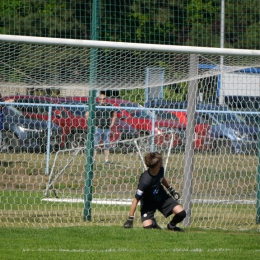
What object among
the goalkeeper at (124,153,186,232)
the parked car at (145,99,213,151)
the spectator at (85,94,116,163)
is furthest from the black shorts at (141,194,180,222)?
the spectator at (85,94,116,163)

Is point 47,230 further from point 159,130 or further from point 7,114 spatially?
point 159,130

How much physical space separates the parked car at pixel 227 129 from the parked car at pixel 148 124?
0.34 metres

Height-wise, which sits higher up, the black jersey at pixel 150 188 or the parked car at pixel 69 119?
the parked car at pixel 69 119

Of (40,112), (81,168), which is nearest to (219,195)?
(81,168)

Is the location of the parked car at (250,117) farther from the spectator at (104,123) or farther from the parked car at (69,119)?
the spectator at (104,123)

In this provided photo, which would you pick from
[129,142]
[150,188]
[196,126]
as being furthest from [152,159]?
[129,142]

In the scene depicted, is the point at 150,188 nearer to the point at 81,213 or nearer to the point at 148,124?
the point at 81,213

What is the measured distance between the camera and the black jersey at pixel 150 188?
859 centimetres

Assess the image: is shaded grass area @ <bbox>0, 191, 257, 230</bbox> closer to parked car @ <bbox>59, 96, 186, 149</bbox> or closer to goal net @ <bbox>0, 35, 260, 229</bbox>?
goal net @ <bbox>0, 35, 260, 229</bbox>

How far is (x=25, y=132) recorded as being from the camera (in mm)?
10648

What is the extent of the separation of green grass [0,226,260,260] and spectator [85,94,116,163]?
234 cm

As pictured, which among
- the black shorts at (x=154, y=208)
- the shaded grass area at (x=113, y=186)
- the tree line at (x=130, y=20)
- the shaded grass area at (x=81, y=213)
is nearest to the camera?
the black shorts at (x=154, y=208)

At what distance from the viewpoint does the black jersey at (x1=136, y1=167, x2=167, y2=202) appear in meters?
8.59

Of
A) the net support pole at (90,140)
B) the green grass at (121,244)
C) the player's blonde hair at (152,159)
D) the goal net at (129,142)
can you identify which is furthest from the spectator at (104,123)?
the green grass at (121,244)
